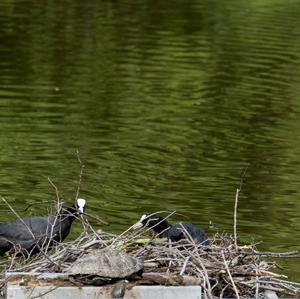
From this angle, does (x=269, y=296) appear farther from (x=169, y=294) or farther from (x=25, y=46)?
(x=25, y=46)

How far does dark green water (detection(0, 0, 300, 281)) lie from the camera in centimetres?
1477

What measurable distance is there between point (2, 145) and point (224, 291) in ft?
32.8

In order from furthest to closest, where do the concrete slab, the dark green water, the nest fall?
the dark green water < the nest < the concrete slab

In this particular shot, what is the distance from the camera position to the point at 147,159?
55.7ft

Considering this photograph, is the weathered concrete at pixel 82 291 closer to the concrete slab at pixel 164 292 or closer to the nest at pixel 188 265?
the concrete slab at pixel 164 292

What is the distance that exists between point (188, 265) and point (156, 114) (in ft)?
41.5

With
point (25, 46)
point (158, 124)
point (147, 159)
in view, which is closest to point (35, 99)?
point (158, 124)

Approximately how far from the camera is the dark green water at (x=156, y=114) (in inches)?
581

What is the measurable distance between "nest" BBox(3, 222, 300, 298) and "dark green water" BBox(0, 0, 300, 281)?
3792 millimetres

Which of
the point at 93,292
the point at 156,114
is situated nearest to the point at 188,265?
the point at 93,292

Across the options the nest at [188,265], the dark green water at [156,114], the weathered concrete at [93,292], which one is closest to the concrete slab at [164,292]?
the weathered concrete at [93,292]

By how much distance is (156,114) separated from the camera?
20.5 metres

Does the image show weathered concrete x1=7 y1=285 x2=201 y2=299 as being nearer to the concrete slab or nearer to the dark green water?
the concrete slab

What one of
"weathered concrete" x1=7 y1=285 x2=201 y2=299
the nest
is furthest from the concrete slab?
the nest
